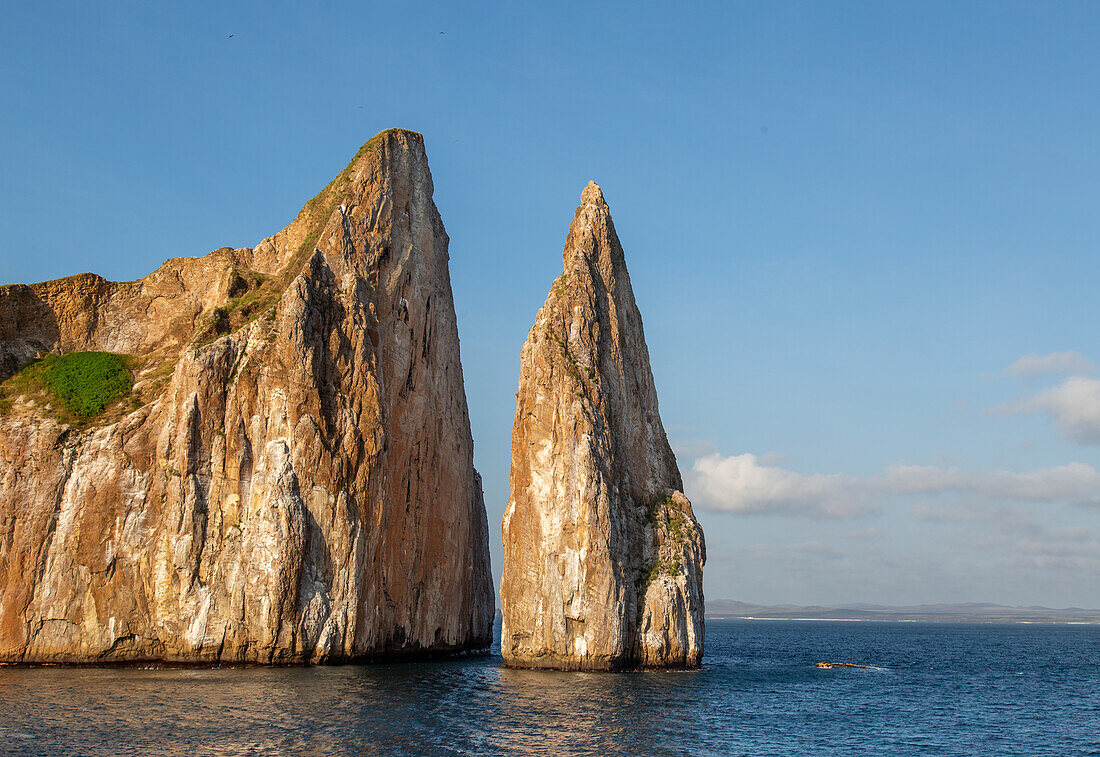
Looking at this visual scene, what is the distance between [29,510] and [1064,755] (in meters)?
52.5

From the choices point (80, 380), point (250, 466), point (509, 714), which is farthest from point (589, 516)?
point (80, 380)

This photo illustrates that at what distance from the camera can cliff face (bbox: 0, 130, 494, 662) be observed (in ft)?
173

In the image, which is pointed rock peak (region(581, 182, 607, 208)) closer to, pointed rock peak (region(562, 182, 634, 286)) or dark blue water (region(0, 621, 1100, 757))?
pointed rock peak (region(562, 182, 634, 286))

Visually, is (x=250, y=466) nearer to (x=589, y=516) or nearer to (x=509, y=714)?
(x=589, y=516)

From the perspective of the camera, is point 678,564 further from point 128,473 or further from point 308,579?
point 128,473

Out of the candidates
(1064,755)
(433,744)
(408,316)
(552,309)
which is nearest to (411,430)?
(408,316)

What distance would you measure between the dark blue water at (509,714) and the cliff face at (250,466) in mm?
3600

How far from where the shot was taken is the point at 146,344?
65875 millimetres

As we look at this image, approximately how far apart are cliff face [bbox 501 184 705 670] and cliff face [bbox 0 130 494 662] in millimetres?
9069

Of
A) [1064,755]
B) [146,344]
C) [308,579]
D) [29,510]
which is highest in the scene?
[146,344]

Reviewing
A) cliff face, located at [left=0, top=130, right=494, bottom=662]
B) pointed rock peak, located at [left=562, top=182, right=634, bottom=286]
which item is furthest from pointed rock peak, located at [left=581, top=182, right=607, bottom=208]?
cliff face, located at [left=0, top=130, right=494, bottom=662]

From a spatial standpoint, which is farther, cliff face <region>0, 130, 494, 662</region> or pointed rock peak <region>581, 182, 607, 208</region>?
pointed rock peak <region>581, 182, 607, 208</region>

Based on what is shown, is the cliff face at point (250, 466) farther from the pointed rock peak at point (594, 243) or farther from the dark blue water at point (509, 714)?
the pointed rock peak at point (594, 243)

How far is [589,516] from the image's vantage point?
54125 millimetres
